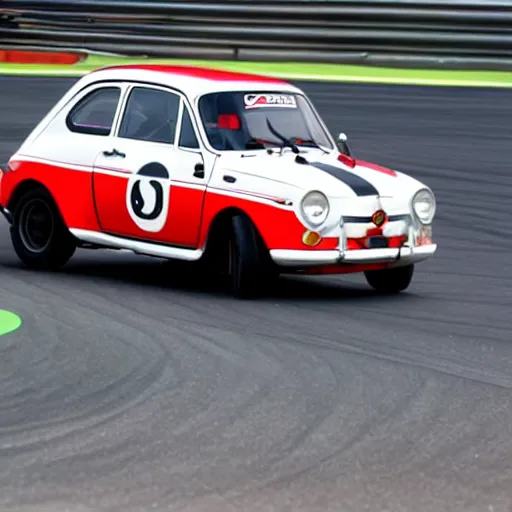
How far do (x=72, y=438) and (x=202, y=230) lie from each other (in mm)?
3762

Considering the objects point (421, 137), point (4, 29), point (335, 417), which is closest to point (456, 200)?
point (421, 137)

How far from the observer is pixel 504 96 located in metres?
21.2

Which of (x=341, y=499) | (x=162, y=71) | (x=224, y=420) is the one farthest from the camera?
(x=162, y=71)

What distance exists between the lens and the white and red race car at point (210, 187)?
29.6 feet

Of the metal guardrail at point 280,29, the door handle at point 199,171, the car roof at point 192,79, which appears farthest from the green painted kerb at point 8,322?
the metal guardrail at point 280,29

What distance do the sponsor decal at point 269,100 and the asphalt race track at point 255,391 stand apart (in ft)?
3.84

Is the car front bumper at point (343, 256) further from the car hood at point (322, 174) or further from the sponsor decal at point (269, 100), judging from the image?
the sponsor decal at point (269, 100)

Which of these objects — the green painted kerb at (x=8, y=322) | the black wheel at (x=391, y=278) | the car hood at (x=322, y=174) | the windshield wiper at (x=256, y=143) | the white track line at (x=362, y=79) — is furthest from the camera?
the white track line at (x=362, y=79)

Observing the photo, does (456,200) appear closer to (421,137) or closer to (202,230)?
(421,137)

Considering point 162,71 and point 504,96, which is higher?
point 162,71

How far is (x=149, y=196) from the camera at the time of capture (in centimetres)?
951

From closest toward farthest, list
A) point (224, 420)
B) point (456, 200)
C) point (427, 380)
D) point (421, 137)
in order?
1. point (224, 420)
2. point (427, 380)
3. point (456, 200)
4. point (421, 137)

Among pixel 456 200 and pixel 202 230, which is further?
pixel 456 200

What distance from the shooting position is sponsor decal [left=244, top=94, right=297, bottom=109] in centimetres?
970
